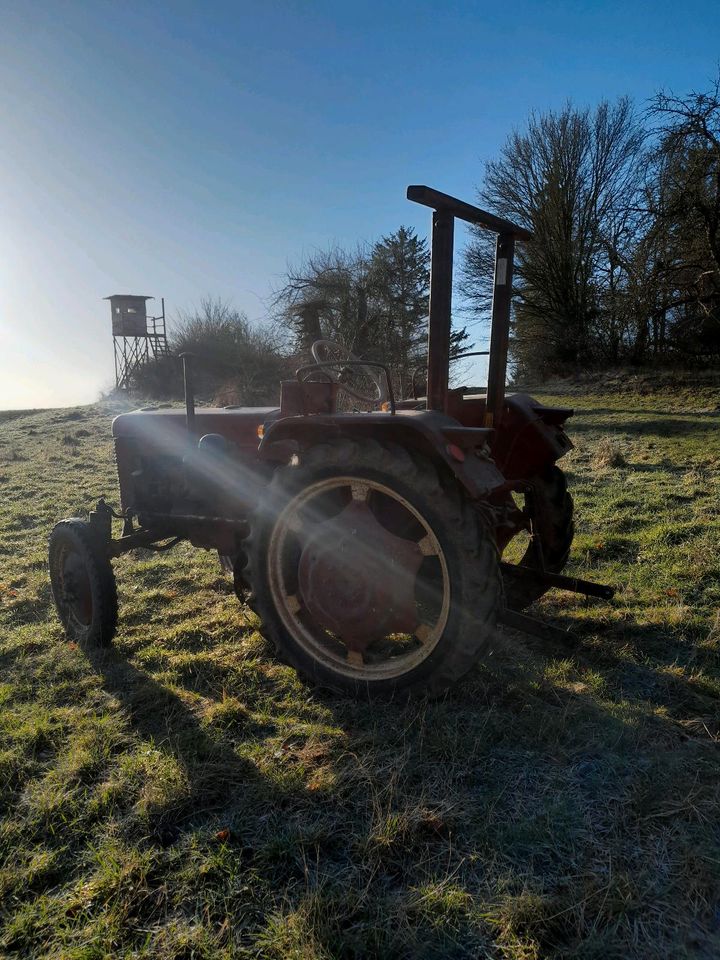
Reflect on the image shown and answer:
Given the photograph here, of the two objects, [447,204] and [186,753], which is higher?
[447,204]

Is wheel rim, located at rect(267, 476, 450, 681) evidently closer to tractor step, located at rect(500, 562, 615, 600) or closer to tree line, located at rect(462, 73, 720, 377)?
tractor step, located at rect(500, 562, 615, 600)

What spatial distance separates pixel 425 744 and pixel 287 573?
874mm

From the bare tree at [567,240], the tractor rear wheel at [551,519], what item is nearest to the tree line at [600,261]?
the bare tree at [567,240]

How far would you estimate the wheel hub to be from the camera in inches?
90.7

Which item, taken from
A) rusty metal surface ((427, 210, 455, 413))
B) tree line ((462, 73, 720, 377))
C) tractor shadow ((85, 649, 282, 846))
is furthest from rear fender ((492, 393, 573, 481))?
tree line ((462, 73, 720, 377))

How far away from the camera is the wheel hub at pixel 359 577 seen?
7.55ft

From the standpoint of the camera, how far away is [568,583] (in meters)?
2.77

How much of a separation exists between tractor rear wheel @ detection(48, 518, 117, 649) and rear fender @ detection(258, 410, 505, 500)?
123 cm

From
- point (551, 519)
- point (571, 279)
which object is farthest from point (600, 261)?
point (551, 519)

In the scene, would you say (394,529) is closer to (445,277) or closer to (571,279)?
(445,277)

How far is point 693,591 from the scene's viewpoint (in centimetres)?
331

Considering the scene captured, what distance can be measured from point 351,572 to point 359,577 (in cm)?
4

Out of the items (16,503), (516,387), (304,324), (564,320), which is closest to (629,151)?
(564,320)

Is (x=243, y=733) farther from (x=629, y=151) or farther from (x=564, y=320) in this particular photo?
(x=629, y=151)
